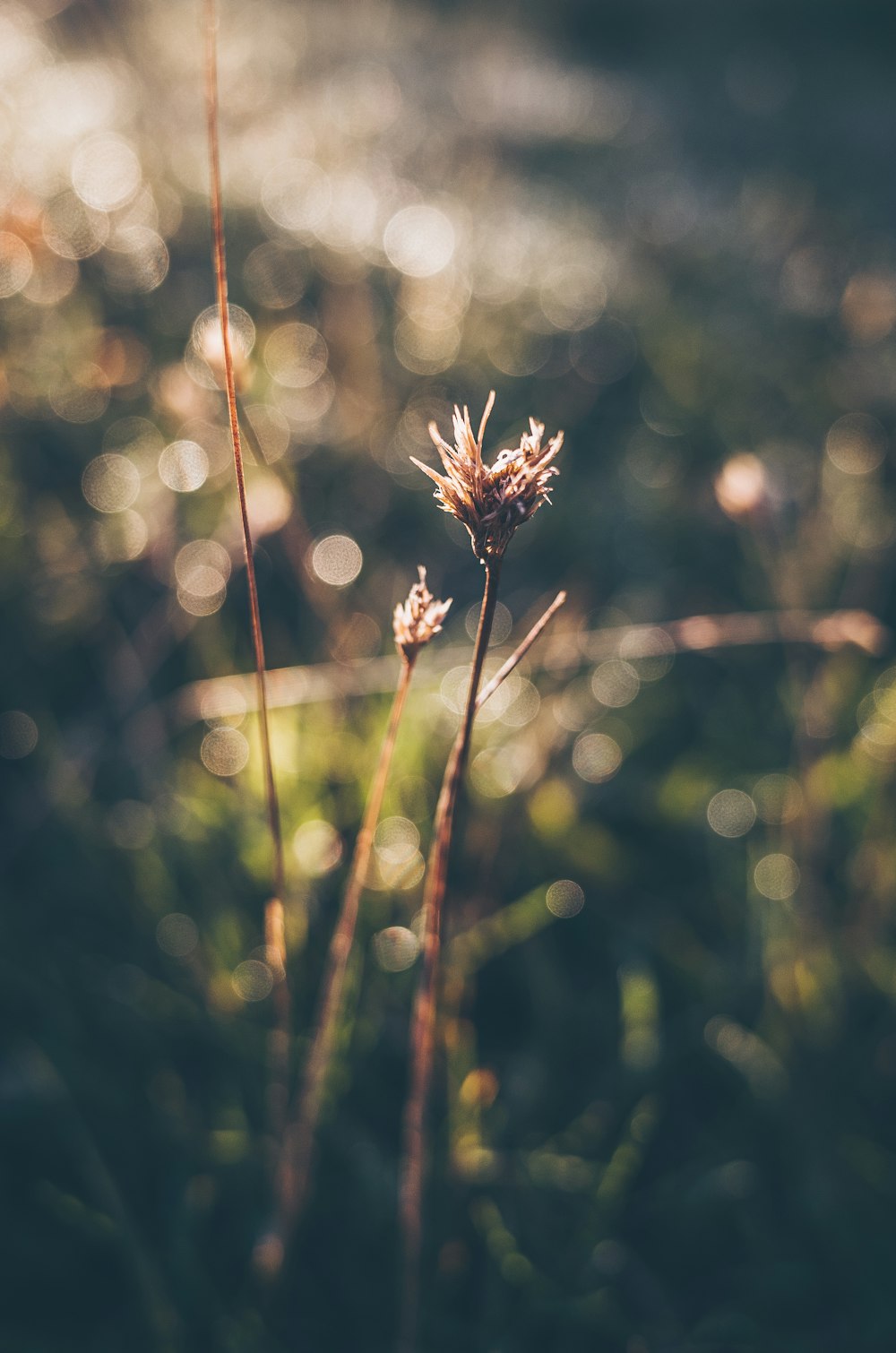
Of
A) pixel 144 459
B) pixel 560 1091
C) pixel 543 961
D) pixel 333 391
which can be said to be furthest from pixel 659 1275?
pixel 333 391

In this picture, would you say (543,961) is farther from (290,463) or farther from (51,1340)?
(290,463)

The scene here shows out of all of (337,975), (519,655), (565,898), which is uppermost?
(519,655)

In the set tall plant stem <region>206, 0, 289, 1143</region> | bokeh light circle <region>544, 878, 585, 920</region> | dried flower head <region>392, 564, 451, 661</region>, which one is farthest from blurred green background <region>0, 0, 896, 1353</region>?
dried flower head <region>392, 564, 451, 661</region>

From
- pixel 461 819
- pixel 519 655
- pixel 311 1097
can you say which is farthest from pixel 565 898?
pixel 519 655

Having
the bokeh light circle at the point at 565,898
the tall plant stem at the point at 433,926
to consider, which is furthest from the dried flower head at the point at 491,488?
the bokeh light circle at the point at 565,898

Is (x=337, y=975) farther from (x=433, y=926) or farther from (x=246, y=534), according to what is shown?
(x=246, y=534)

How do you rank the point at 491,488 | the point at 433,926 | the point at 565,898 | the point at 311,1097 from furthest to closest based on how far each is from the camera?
the point at 565,898, the point at 311,1097, the point at 433,926, the point at 491,488

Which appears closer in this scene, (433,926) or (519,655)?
(519,655)

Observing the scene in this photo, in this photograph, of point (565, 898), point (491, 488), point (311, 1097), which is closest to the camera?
point (491, 488)
